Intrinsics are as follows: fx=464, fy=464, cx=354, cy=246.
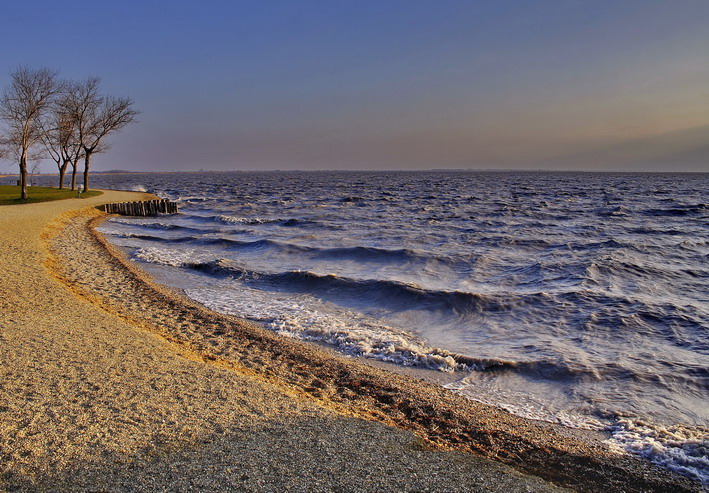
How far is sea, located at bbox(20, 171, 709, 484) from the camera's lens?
7875mm

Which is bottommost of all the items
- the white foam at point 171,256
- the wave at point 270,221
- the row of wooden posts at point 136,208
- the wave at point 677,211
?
the white foam at point 171,256

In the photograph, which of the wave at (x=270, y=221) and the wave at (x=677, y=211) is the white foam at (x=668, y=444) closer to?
the wave at (x=270, y=221)

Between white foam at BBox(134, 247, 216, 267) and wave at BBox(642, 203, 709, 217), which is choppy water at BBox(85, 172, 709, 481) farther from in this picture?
wave at BBox(642, 203, 709, 217)

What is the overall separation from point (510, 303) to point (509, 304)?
0.11 meters

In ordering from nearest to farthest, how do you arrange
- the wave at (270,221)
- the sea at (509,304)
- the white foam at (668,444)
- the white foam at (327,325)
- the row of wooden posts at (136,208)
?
1. the white foam at (668,444)
2. the sea at (509,304)
3. the white foam at (327,325)
4. the wave at (270,221)
5. the row of wooden posts at (136,208)

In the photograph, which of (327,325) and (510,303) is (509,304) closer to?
(510,303)

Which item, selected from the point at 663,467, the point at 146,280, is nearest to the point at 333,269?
the point at 146,280

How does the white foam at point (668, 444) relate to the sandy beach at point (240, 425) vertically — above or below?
below

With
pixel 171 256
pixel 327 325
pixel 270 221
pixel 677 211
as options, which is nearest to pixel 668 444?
pixel 327 325

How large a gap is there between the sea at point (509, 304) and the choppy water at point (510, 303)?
48 mm

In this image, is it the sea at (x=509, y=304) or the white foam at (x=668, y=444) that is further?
the sea at (x=509, y=304)

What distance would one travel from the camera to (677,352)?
392 inches

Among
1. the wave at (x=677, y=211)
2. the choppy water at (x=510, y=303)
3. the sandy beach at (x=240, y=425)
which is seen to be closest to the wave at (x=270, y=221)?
the choppy water at (x=510, y=303)

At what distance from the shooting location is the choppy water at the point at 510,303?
7.92 meters
